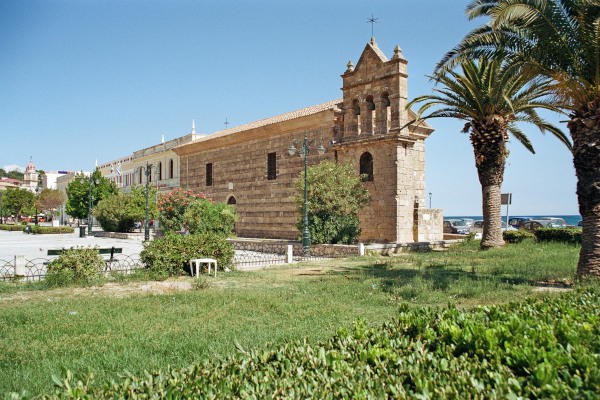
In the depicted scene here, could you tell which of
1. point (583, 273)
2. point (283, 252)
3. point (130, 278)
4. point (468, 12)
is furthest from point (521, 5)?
point (283, 252)

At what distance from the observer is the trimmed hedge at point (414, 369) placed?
2.57m

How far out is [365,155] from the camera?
19594mm

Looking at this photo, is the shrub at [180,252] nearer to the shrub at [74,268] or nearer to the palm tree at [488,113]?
the shrub at [74,268]

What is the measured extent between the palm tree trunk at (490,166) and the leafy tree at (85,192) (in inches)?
1438

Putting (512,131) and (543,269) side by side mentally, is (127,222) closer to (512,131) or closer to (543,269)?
(512,131)

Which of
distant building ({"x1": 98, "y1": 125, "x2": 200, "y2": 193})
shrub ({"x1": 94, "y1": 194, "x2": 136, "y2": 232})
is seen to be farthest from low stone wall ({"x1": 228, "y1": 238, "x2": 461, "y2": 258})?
distant building ({"x1": 98, "y1": 125, "x2": 200, "y2": 193})

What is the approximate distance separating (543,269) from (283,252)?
9.99m

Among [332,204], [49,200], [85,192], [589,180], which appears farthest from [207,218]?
[49,200]

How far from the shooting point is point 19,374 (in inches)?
159

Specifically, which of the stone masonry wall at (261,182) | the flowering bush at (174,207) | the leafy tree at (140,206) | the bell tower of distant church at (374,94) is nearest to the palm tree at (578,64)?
the bell tower of distant church at (374,94)

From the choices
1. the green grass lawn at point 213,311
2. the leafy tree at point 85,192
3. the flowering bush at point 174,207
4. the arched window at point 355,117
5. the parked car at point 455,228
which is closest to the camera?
the green grass lawn at point 213,311

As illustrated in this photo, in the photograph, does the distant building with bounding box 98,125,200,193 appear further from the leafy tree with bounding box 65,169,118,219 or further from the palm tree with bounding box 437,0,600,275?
the palm tree with bounding box 437,0,600,275

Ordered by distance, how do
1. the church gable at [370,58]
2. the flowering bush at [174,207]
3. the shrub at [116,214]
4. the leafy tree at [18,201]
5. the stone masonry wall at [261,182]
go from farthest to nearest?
the leafy tree at [18,201] → the shrub at [116,214] → the stone masonry wall at [261,182] → the flowering bush at [174,207] → the church gable at [370,58]

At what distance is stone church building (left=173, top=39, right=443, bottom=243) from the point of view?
60.4 ft
